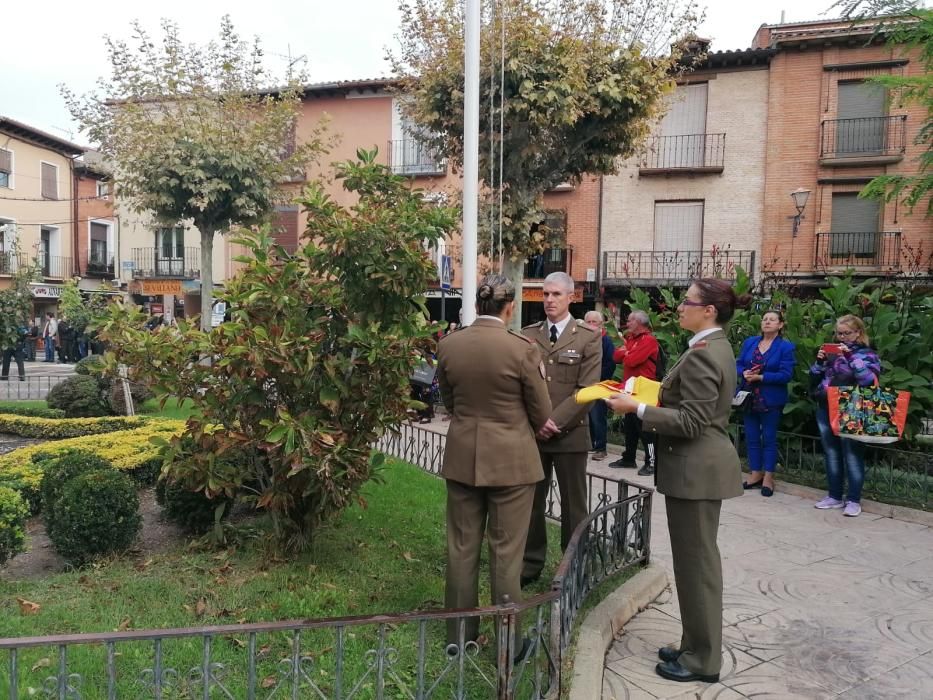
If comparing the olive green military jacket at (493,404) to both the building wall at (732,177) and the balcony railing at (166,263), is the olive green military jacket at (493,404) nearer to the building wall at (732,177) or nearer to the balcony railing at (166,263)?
the building wall at (732,177)

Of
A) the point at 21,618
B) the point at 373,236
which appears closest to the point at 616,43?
the point at 373,236

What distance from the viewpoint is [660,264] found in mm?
22125

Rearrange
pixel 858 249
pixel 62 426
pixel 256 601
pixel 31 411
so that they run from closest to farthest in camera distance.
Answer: pixel 256 601 < pixel 62 426 < pixel 31 411 < pixel 858 249

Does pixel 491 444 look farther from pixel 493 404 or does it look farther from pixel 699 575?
pixel 699 575

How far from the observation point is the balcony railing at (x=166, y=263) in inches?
1163

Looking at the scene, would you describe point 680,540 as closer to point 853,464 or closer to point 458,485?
point 458,485

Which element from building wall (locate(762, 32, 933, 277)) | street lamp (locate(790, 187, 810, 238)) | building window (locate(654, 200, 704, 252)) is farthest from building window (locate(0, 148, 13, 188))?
street lamp (locate(790, 187, 810, 238))

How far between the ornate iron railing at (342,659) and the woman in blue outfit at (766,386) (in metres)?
3.81

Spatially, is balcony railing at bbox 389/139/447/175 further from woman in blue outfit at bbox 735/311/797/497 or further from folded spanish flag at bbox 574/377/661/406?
folded spanish flag at bbox 574/377/661/406

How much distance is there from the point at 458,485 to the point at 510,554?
1.32 feet

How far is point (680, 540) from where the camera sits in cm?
345

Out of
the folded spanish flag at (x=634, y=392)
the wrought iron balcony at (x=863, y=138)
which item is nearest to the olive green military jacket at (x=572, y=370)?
the folded spanish flag at (x=634, y=392)

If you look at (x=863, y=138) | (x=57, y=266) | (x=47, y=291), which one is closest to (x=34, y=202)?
(x=57, y=266)

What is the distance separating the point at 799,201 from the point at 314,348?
19748 mm
